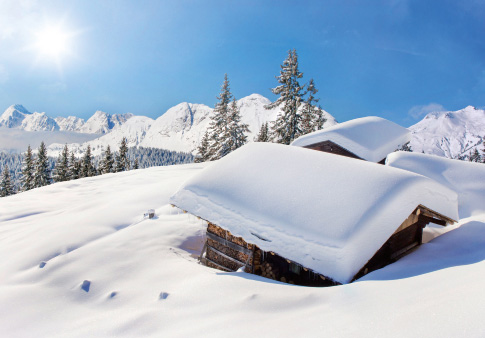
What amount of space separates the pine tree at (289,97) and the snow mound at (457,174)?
51.0 feet

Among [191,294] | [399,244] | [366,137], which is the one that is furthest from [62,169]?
[399,244]

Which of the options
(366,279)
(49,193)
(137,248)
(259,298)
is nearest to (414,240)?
(366,279)

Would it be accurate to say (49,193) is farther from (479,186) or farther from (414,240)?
(479,186)

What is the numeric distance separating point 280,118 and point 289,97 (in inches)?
89.6

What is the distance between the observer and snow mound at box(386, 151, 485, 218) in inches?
366

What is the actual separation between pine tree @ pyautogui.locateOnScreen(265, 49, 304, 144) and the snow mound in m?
15.6

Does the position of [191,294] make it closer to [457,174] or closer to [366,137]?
[457,174]

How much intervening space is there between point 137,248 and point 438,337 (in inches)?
285

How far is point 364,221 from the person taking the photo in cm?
498

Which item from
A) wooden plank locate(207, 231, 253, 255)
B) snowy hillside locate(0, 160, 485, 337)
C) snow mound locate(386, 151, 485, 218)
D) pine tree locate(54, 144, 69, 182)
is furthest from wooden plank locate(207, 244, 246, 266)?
pine tree locate(54, 144, 69, 182)

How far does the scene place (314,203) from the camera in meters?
5.57

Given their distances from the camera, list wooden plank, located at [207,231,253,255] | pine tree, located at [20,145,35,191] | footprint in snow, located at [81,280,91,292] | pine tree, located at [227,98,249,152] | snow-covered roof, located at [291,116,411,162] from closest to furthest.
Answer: footprint in snow, located at [81,280,91,292] < wooden plank, located at [207,231,253,255] < snow-covered roof, located at [291,116,411,162] < pine tree, located at [227,98,249,152] < pine tree, located at [20,145,35,191]

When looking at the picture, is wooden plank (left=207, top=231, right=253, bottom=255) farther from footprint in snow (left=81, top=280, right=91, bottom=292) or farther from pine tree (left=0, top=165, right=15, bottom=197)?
pine tree (left=0, top=165, right=15, bottom=197)

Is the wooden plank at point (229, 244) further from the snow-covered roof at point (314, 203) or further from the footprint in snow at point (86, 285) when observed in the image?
the footprint in snow at point (86, 285)
